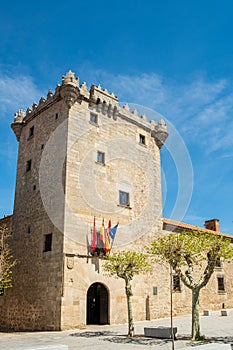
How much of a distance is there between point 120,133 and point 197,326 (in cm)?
1389

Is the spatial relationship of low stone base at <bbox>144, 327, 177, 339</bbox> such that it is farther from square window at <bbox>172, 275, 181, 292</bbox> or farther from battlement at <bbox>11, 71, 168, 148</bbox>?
battlement at <bbox>11, 71, 168, 148</bbox>

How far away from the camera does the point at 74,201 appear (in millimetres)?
18109

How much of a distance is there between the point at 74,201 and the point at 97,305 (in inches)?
249

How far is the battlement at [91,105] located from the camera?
19.8 metres

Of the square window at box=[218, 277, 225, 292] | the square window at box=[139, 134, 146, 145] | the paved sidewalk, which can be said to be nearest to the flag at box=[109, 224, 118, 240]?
the paved sidewalk

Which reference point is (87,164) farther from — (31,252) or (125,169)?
(31,252)

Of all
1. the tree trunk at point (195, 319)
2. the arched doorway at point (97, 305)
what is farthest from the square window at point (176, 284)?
the tree trunk at point (195, 319)

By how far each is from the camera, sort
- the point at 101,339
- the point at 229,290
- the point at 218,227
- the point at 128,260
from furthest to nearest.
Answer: the point at 218,227 → the point at 229,290 → the point at 128,260 → the point at 101,339

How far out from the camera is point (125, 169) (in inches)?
876

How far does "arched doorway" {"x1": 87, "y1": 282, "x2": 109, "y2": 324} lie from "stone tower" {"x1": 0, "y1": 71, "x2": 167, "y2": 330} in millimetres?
57

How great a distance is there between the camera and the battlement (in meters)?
19.8

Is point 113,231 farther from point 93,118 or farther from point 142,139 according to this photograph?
point 142,139

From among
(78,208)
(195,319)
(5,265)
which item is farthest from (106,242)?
(195,319)

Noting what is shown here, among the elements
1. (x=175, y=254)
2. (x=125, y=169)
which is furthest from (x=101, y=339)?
(x=125, y=169)
